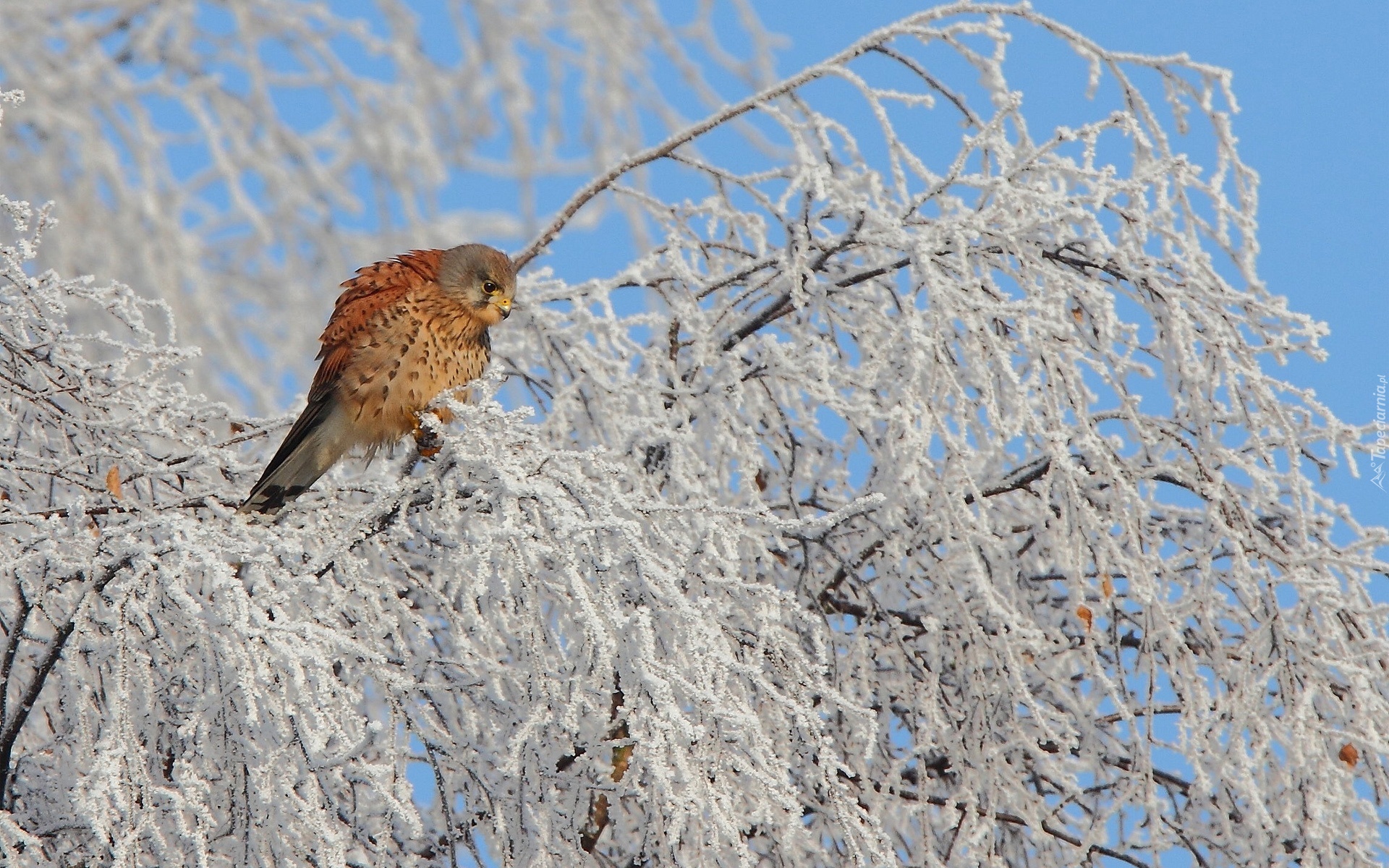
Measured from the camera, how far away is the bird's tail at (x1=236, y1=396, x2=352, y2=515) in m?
2.72

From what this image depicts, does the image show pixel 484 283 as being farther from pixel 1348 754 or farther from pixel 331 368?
pixel 1348 754

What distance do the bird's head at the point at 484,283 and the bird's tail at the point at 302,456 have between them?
0.38m

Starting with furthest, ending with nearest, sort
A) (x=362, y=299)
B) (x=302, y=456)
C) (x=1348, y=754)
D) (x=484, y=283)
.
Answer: (x=362, y=299) < (x=484, y=283) < (x=302, y=456) < (x=1348, y=754)

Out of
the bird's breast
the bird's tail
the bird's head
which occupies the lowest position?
the bird's tail

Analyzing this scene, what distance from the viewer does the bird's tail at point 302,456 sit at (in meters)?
2.72

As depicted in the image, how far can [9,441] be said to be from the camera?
100 inches

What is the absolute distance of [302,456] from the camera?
9.56 feet

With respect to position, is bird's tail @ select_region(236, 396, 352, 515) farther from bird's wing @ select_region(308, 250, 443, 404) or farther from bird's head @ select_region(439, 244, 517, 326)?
bird's head @ select_region(439, 244, 517, 326)

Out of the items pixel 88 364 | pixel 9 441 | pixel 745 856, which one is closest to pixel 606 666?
pixel 745 856

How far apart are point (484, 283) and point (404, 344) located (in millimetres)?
235

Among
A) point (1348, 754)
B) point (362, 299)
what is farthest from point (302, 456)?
point (1348, 754)

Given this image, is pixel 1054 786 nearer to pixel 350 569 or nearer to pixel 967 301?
pixel 967 301

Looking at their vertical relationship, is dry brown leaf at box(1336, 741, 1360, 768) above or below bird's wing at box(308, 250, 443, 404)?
below

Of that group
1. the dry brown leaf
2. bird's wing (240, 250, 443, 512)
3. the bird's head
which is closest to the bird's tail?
bird's wing (240, 250, 443, 512)
